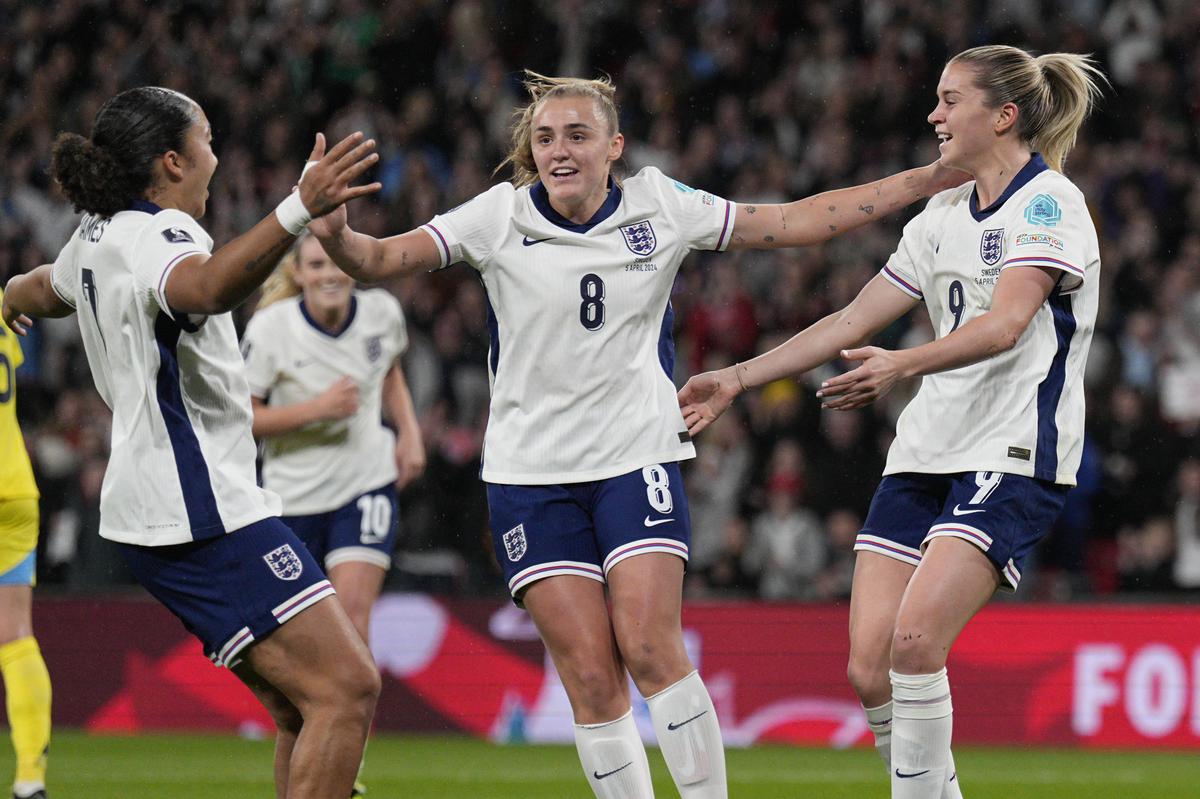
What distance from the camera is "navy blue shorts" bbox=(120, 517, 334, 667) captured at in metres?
4.72

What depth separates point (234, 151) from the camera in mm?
15336

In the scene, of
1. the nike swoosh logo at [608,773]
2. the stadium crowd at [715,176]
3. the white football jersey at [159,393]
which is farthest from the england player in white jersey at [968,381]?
the stadium crowd at [715,176]

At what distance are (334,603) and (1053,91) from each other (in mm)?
2867

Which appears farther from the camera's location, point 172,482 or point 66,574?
point 66,574

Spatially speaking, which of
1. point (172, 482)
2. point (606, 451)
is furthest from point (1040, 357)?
point (172, 482)

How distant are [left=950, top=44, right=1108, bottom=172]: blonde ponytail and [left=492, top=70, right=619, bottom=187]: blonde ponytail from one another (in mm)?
1134

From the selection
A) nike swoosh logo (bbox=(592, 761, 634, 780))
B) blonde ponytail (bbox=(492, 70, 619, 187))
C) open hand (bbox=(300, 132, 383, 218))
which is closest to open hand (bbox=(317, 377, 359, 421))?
blonde ponytail (bbox=(492, 70, 619, 187))

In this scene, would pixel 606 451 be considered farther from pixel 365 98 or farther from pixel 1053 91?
pixel 365 98

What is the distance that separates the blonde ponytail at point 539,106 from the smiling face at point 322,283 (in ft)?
8.46

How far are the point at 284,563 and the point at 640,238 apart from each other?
5.06 ft

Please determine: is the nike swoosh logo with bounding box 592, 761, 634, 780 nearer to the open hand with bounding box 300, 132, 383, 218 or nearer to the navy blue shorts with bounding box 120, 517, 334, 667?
the navy blue shorts with bounding box 120, 517, 334, 667

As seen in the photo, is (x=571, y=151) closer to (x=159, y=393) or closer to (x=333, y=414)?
(x=159, y=393)

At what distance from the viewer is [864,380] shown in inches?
180

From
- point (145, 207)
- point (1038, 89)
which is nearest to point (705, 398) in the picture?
point (1038, 89)
